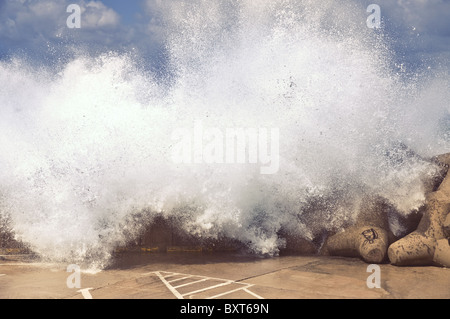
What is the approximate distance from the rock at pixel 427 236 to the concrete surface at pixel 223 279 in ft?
0.45

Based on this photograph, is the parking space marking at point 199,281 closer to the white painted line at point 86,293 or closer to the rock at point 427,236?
the white painted line at point 86,293

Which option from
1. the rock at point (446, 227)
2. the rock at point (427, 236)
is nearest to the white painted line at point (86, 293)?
the rock at point (427, 236)

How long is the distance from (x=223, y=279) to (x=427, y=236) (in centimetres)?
266

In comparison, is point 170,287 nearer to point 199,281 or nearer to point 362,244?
point 199,281

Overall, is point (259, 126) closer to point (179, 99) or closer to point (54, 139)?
point (179, 99)

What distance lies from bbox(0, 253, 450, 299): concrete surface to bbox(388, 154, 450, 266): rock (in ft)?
0.45

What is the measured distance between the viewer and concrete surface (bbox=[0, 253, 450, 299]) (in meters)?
4.06

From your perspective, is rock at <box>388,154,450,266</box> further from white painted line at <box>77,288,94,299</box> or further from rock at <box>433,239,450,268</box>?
white painted line at <box>77,288,94,299</box>

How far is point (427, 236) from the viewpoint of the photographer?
5.26 meters

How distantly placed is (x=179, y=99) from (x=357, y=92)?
3061mm

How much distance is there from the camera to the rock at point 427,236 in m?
5.06

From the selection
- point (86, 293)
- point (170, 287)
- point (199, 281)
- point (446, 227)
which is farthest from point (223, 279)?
point (446, 227)

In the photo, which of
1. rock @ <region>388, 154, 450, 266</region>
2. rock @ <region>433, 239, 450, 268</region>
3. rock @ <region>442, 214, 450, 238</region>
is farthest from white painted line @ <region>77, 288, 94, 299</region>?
rock @ <region>442, 214, 450, 238</region>
